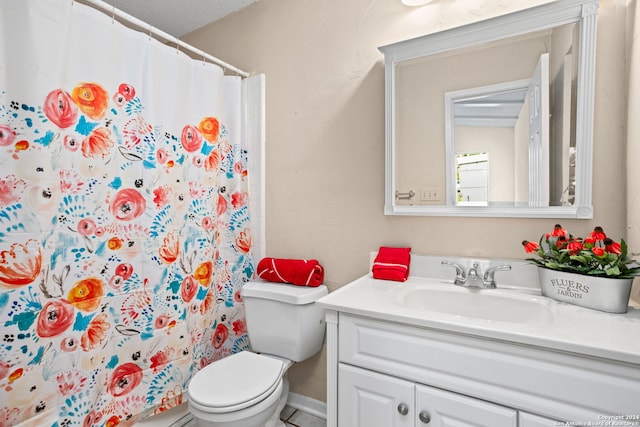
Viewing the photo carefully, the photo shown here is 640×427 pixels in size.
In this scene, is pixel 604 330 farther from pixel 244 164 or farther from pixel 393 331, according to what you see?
pixel 244 164

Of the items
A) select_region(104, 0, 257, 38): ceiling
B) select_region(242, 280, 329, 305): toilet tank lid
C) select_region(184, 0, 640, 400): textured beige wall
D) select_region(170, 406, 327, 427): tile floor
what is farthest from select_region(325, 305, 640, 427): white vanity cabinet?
select_region(104, 0, 257, 38): ceiling

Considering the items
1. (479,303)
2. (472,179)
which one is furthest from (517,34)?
(479,303)

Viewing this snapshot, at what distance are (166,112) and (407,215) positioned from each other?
1272 mm

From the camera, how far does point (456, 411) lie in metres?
0.95

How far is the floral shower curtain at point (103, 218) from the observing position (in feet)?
3.68

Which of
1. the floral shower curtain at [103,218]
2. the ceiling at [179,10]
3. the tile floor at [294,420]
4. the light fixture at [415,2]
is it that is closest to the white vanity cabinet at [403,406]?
the tile floor at [294,420]

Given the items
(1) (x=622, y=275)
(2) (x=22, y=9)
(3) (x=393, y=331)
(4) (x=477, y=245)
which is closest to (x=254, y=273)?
(3) (x=393, y=331)

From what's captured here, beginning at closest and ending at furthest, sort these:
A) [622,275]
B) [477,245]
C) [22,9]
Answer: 1. [622,275]
2. [22,9]
3. [477,245]

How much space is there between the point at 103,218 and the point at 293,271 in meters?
0.90

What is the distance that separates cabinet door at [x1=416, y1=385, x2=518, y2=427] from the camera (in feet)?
2.94

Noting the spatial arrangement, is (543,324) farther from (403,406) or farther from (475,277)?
(403,406)

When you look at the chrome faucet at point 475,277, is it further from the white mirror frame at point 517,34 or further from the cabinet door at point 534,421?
the cabinet door at point 534,421

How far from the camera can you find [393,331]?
106 cm

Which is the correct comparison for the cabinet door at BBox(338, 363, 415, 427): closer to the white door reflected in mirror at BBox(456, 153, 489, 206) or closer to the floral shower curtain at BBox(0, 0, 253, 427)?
the white door reflected in mirror at BBox(456, 153, 489, 206)
